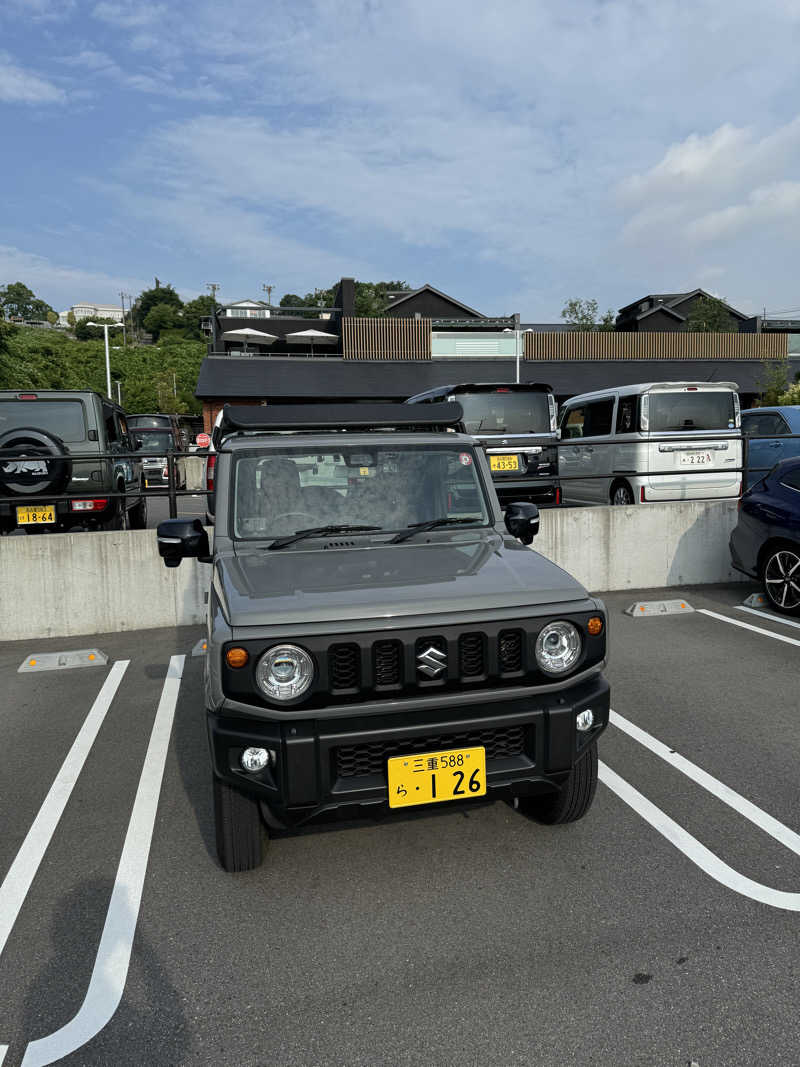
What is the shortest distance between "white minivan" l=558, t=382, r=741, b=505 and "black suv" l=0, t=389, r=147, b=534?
556cm

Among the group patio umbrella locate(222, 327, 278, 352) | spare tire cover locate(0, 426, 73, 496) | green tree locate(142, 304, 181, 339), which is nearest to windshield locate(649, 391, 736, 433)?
spare tire cover locate(0, 426, 73, 496)

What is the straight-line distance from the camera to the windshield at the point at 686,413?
1035 cm

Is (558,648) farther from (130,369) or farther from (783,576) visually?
(130,369)

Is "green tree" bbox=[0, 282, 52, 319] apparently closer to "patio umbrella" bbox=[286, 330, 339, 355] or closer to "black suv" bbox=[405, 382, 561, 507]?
"patio umbrella" bbox=[286, 330, 339, 355]

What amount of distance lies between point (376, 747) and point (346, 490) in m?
1.48

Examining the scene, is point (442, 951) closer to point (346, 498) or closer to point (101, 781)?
point (346, 498)

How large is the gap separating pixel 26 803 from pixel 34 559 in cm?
373

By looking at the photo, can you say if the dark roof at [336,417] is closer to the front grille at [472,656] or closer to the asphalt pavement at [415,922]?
the front grille at [472,656]

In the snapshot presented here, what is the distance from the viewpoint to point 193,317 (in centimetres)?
10550

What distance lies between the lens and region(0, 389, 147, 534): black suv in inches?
297

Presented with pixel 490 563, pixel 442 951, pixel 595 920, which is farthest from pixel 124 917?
pixel 490 563

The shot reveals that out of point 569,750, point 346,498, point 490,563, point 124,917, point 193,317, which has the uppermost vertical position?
point 193,317

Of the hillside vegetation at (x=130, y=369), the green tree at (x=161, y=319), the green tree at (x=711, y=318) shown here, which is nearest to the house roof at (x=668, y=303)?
the green tree at (x=711, y=318)

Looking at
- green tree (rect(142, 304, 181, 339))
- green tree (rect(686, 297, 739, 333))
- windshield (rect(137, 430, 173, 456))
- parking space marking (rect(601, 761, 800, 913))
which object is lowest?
parking space marking (rect(601, 761, 800, 913))
